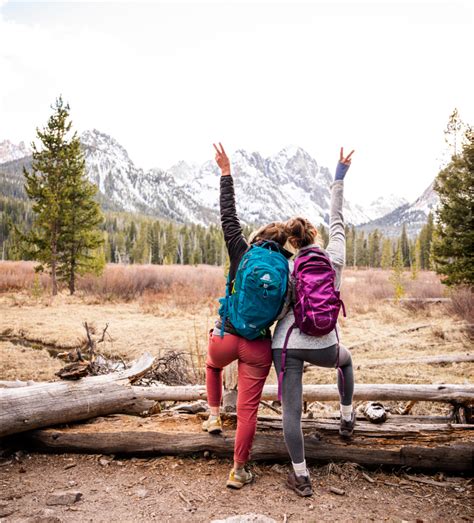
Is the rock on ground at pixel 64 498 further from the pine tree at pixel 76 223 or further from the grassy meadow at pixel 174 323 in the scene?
the pine tree at pixel 76 223

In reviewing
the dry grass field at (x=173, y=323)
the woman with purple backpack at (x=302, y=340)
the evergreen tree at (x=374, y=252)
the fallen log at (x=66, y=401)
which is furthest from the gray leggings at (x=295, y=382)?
the evergreen tree at (x=374, y=252)

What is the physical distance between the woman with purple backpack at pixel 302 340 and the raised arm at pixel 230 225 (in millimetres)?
401

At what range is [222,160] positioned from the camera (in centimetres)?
350

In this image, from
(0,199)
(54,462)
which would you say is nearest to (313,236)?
(54,462)

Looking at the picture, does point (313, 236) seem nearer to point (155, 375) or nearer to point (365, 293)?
point (155, 375)

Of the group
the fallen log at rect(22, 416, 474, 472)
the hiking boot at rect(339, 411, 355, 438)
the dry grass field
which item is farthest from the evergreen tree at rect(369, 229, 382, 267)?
the hiking boot at rect(339, 411, 355, 438)

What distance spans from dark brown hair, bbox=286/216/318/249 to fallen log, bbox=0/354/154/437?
2.65 m

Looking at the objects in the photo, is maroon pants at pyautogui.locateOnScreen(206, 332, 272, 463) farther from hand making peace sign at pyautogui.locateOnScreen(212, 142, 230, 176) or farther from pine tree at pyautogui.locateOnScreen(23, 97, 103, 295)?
pine tree at pyautogui.locateOnScreen(23, 97, 103, 295)

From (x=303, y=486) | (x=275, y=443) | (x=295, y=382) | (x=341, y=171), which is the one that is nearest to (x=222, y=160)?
(x=341, y=171)

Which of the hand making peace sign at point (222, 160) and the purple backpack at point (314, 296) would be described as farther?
the hand making peace sign at point (222, 160)

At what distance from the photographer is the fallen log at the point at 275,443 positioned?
3.61 meters

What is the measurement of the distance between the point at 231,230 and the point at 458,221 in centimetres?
1421

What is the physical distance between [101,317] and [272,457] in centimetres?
1263

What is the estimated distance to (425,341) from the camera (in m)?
11.4
